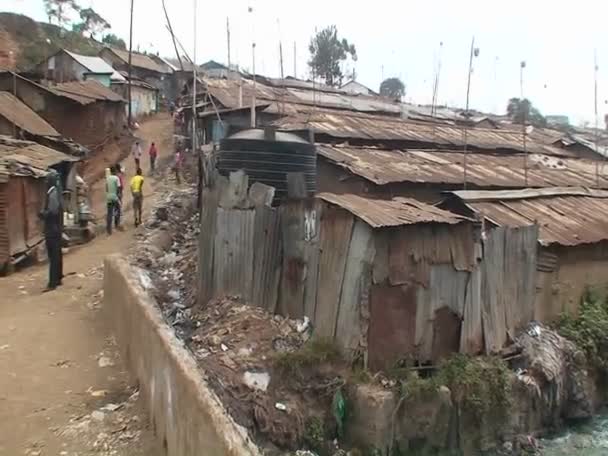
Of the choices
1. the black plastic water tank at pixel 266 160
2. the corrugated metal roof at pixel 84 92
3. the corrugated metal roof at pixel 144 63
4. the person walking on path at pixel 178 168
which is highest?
the corrugated metal roof at pixel 144 63

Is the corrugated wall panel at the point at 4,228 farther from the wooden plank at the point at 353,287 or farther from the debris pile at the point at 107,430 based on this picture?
the wooden plank at the point at 353,287

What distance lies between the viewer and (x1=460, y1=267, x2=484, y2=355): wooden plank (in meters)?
6.95

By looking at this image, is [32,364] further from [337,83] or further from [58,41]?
[337,83]

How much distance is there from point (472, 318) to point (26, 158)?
793 centimetres

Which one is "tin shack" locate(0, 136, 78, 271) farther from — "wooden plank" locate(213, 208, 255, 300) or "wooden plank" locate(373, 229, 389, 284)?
"wooden plank" locate(373, 229, 389, 284)

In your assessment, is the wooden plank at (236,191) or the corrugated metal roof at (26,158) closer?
the wooden plank at (236,191)

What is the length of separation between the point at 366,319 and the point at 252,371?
125 cm

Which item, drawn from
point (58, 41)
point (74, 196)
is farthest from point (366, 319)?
point (58, 41)

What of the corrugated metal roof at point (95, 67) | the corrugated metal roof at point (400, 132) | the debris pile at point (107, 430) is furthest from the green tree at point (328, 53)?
the debris pile at point (107, 430)

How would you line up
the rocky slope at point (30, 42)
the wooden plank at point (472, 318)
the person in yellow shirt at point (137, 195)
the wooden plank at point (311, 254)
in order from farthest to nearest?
the rocky slope at point (30, 42), the person in yellow shirt at point (137, 195), the wooden plank at point (472, 318), the wooden plank at point (311, 254)

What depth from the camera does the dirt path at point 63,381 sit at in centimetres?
414

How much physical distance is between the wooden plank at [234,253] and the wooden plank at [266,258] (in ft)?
0.27

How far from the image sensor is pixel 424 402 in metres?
6.32

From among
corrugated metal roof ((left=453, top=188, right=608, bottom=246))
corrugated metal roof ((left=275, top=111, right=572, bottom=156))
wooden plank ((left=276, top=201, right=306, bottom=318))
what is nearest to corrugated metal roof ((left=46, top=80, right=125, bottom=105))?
corrugated metal roof ((left=275, top=111, right=572, bottom=156))
